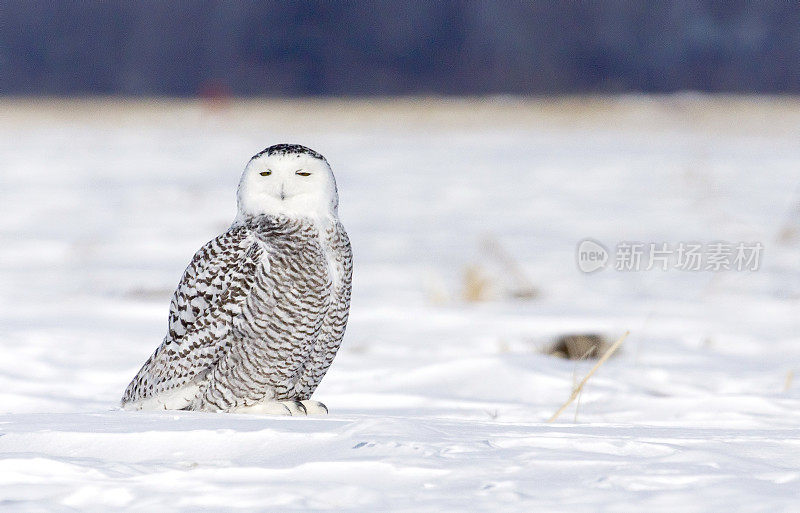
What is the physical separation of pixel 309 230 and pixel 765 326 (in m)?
3.43

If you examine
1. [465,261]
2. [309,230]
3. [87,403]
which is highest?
[465,261]

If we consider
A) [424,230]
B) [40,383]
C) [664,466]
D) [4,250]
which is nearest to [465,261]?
[424,230]

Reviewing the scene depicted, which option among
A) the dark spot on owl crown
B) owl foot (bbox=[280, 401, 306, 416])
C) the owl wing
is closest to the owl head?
the dark spot on owl crown

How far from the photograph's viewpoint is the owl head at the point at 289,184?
10.7 ft

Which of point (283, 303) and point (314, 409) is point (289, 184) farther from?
point (314, 409)

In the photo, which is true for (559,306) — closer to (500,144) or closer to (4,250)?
(4,250)

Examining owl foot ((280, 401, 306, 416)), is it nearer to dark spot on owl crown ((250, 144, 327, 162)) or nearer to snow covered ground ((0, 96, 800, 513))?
snow covered ground ((0, 96, 800, 513))

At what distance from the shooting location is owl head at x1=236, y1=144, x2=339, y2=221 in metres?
3.28

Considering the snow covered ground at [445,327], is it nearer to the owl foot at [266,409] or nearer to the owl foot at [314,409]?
the owl foot at [266,409]

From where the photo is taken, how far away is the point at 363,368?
15.5 ft

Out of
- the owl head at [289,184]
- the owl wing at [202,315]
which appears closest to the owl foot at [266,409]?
the owl wing at [202,315]

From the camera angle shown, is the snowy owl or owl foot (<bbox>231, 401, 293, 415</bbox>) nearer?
the snowy owl

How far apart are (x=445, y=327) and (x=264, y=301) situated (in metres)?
2.73

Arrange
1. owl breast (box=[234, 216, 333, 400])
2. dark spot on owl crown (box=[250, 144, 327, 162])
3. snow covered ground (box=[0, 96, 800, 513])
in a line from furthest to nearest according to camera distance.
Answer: dark spot on owl crown (box=[250, 144, 327, 162]) < owl breast (box=[234, 216, 333, 400]) < snow covered ground (box=[0, 96, 800, 513])
